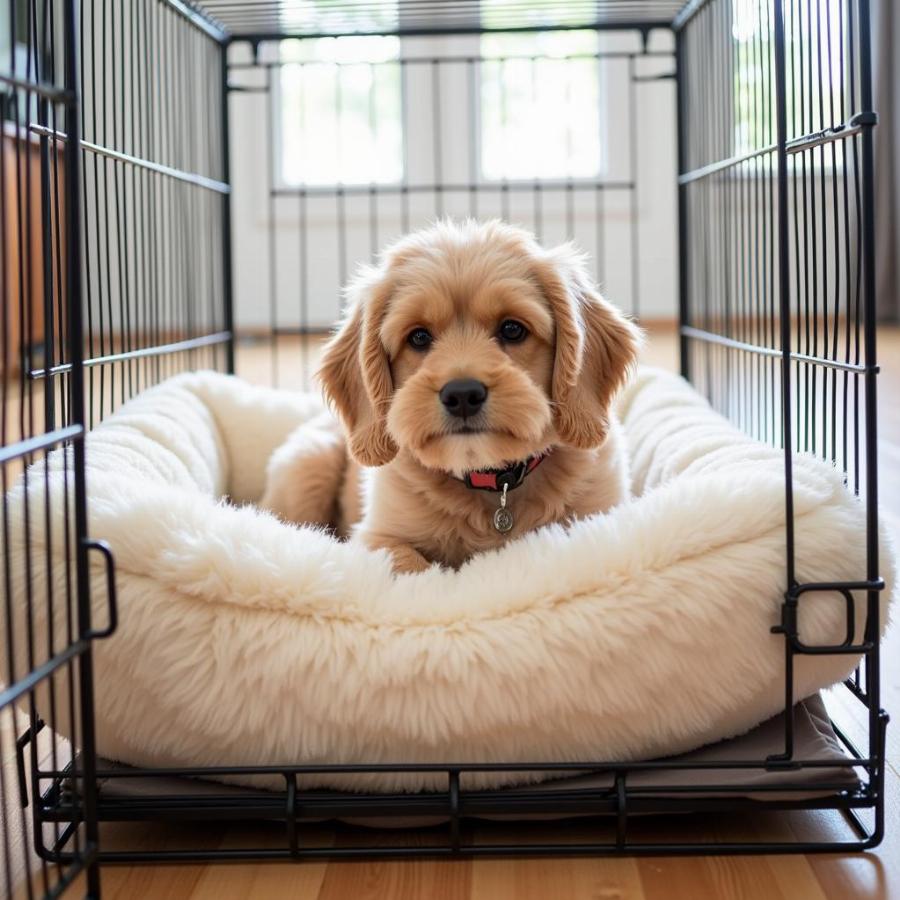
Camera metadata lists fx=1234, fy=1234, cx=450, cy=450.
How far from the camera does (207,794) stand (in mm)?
1572

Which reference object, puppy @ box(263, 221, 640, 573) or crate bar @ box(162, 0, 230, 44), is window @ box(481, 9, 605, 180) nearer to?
crate bar @ box(162, 0, 230, 44)

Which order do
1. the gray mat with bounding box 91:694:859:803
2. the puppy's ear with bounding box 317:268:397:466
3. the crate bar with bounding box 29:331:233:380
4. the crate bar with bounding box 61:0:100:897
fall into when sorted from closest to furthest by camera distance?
the crate bar with bounding box 61:0:100:897 → the gray mat with bounding box 91:694:859:803 → the crate bar with bounding box 29:331:233:380 → the puppy's ear with bounding box 317:268:397:466

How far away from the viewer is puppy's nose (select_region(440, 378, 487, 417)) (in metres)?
1.82

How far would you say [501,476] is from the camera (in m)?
2.03

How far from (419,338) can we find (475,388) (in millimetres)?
219

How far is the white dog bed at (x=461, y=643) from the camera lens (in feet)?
5.07

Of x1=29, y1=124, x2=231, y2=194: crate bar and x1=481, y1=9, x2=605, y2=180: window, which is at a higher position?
x1=481, y1=9, x2=605, y2=180: window

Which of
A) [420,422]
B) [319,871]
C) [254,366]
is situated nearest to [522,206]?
[254,366]

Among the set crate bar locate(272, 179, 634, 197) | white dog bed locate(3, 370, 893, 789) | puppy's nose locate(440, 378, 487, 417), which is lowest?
white dog bed locate(3, 370, 893, 789)

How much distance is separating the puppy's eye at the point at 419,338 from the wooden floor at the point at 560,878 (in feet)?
2.59

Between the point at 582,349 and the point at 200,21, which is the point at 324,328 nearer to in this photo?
the point at 200,21

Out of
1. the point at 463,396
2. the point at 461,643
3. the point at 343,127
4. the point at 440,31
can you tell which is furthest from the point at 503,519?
the point at 343,127

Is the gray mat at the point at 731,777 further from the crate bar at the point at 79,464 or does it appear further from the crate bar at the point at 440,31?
the crate bar at the point at 440,31

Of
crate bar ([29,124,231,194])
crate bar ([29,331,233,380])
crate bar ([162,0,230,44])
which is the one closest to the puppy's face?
crate bar ([29,331,233,380])
